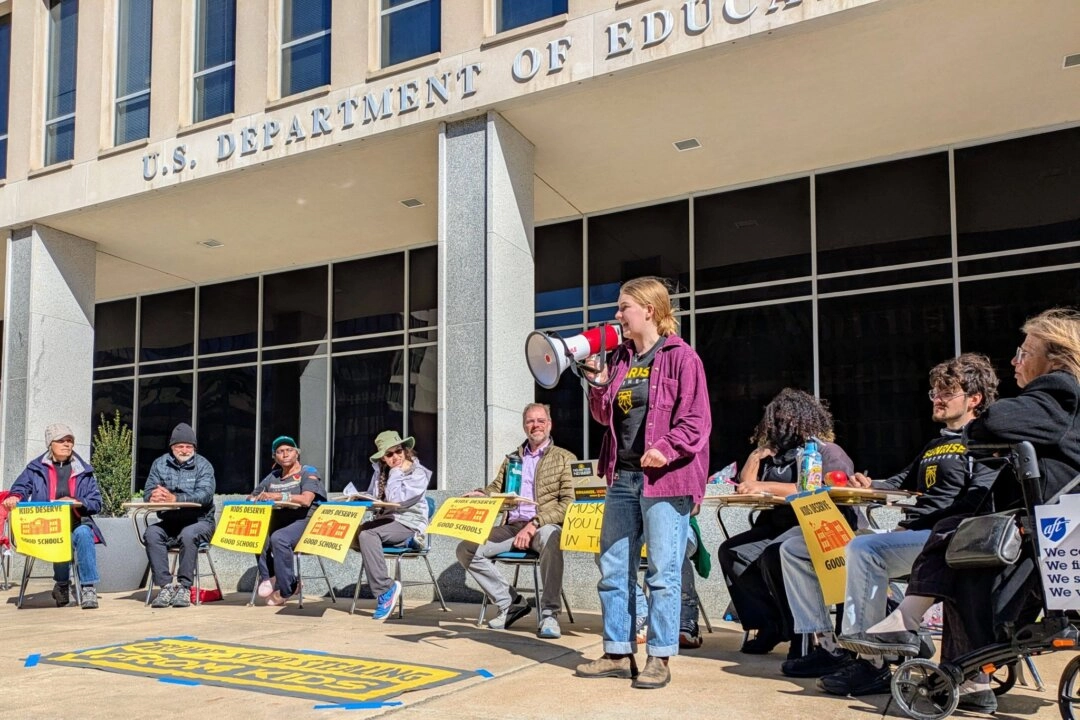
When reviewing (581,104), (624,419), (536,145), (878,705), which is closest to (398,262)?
(536,145)

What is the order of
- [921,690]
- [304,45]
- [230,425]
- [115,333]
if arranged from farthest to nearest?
[115,333], [230,425], [304,45], [921,690]

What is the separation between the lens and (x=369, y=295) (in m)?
16.7

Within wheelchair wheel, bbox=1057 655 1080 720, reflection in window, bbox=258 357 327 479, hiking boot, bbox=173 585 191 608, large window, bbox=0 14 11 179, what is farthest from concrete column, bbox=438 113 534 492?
large window, bbox=0 14 11 179

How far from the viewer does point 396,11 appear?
11602 mm

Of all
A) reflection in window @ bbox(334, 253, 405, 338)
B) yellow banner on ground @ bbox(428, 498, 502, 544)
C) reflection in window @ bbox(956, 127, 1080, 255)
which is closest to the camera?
yellow banner on ground @ bbox(428, 498, 502, 544)

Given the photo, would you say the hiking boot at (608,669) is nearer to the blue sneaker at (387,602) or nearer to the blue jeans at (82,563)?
the blue sneaker at (387,602)

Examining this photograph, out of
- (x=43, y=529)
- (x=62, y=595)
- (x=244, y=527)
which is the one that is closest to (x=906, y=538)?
(x=244, y=527)

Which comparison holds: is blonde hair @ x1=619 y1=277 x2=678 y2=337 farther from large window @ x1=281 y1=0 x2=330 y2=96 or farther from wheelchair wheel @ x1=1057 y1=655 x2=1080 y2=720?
large window @ x1=281 y1=0 x2=330 y2=96

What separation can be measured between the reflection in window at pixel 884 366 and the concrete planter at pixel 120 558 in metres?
8.26

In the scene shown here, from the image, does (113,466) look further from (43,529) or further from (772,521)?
(772,521)

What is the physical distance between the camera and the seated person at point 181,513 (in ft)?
29.3

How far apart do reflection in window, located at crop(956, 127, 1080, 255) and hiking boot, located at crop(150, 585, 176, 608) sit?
9479 millimetres

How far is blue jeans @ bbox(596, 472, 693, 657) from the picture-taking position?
484cm

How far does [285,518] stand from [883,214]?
26.7ft
